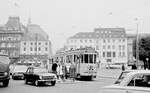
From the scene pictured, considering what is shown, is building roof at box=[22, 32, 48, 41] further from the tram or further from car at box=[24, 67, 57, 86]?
→ car at box=[24, 67, 57, 86]

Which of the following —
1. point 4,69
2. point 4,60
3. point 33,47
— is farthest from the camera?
point 33,47

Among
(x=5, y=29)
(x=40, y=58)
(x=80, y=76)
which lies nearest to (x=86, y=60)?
(x=80, y=76)

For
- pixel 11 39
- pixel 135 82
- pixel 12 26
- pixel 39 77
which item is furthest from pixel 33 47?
pixel 135 82

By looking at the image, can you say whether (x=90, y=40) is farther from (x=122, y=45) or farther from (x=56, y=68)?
(x=56, y=68)

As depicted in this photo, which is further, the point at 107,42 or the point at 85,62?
the point at 107,42

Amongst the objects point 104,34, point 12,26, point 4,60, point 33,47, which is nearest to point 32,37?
point 33,47

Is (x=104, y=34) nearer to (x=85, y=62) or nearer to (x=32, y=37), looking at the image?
(x=32, y=37)

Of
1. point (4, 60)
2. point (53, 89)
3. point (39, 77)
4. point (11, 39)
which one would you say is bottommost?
point (53, 89)

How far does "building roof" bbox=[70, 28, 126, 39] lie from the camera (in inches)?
5017

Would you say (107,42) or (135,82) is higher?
(107,42)

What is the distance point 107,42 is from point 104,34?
352 centimetres

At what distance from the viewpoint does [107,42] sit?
417 feet

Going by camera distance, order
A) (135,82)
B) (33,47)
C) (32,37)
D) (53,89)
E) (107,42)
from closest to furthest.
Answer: (135,82)
(53,89)
(33,47)
(32,37)
(107,42)

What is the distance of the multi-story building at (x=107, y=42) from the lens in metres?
125
